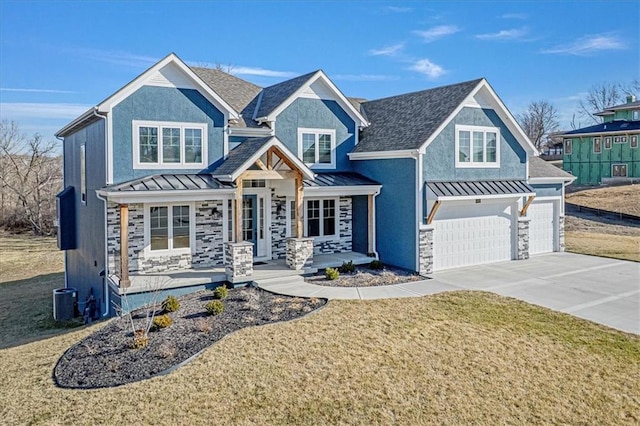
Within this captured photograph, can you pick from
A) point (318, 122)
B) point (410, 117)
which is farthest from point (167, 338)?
point (410, 117)

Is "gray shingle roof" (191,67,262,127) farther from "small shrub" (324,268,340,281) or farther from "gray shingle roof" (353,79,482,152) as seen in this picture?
"small shrub" (324,268,340,281)

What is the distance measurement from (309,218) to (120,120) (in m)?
7.40

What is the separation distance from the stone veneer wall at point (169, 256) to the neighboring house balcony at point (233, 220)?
0.10 ft

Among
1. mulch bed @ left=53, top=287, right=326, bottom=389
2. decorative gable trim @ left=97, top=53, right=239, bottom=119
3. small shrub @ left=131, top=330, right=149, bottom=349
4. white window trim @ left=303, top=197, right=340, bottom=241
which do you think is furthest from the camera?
white window trim @ left=303, top=197, right=340, bottom=241

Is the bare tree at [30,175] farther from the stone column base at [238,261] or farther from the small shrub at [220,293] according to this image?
the small shrub at [220,293]

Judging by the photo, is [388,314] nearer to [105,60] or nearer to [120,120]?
[120,120]

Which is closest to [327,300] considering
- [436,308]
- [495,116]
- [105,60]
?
[436,308]

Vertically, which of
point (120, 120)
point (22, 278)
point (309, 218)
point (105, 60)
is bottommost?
point (22, 278)

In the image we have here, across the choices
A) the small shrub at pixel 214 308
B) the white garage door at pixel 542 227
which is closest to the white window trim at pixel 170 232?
the small shrub at pixel 214 308

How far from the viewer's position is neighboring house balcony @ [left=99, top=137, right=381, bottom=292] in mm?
14156

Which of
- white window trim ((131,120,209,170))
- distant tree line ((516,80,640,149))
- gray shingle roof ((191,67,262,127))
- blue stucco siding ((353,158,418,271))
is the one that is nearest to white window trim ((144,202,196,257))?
white window trim ((131,120,209,170))

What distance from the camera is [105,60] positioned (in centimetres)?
2686

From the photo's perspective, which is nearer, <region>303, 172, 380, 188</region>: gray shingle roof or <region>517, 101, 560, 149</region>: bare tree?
<region>303, 172, 380, 188</region>: gray shingle roof

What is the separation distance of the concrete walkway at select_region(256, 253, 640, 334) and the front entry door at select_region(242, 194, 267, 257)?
2705 mm
